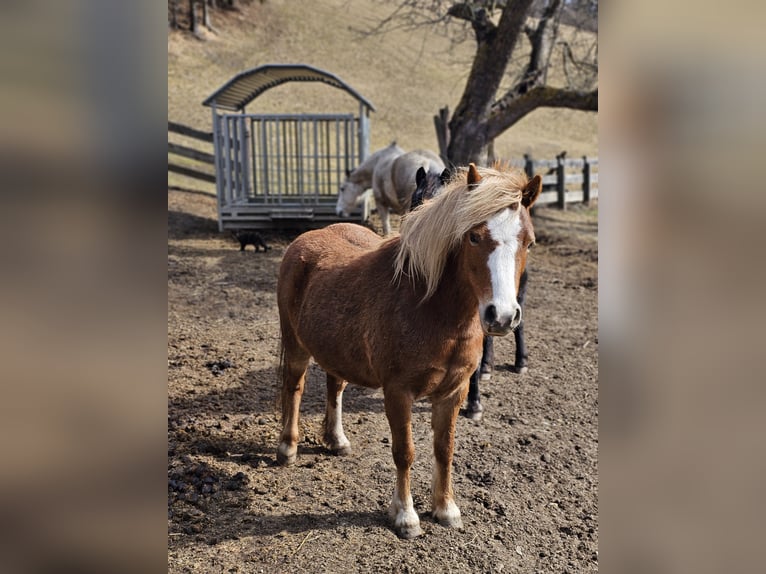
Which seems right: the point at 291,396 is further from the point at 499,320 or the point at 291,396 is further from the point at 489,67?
the point at 489,67

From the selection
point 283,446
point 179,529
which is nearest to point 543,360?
point 283,446

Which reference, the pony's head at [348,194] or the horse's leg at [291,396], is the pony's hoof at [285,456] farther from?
the pony's head at [348,194]

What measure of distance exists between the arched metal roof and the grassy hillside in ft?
27.2

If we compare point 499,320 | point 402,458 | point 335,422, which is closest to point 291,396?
point 335,422

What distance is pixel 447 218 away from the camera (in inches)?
109

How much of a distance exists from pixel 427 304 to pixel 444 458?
37.3 inches

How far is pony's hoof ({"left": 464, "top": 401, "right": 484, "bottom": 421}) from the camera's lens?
4.54 m

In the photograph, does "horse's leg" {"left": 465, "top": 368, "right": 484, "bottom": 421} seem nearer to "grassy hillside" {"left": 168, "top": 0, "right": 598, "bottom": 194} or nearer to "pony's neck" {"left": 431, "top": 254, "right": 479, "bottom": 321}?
"pony's neck" {"left": 431, "top": 254, "right": 479, "bottom": 321}
